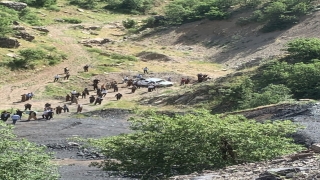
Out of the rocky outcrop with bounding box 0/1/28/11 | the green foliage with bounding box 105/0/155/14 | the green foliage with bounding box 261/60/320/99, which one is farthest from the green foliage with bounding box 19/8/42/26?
the green foliage with bounding box 261/60/320/99

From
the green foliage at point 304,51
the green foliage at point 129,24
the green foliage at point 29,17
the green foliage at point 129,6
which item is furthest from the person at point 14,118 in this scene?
the green foliage at point 129,6

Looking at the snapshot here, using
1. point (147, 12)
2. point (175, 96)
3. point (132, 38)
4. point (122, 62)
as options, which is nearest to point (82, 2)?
point (147, 12)

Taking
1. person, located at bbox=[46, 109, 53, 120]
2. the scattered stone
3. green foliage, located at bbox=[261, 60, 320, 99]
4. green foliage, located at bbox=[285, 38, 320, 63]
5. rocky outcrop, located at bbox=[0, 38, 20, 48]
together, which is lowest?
person, located at bbox=[46, 109, 53, 120]

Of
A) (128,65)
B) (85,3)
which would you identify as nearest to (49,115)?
(128,65)

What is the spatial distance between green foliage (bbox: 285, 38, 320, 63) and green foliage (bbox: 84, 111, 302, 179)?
83.0 ft

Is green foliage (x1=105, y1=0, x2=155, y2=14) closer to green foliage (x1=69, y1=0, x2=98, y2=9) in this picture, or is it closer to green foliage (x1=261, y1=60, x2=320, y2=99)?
green foliage (x1=69, y1=0, x2=98, y2=9)

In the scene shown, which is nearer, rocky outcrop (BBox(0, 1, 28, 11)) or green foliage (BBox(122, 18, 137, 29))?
rocky outcrop (BBox(0, 1, 28, 11))

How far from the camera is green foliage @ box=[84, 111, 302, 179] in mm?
19078

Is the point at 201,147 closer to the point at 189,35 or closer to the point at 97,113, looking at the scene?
the point at 97,113

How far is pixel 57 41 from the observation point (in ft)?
204

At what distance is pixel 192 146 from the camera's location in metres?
19.4

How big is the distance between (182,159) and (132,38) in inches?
1936

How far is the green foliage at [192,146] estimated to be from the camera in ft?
62.6

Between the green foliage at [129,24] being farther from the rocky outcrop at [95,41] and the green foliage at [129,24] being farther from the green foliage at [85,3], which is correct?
the green foliage at [85,3]
